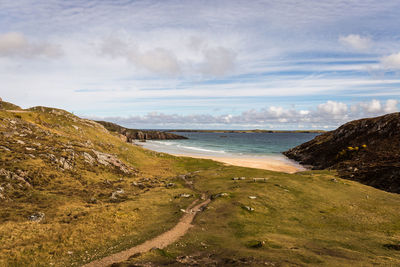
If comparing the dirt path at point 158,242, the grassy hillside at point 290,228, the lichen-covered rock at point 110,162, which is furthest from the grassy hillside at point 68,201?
the grassy hillside at point 290,228

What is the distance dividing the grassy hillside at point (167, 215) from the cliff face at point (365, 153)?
18.1m

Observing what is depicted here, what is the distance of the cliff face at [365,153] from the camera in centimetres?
6132

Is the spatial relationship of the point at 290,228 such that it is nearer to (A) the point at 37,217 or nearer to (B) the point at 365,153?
(A) the point at 37,217

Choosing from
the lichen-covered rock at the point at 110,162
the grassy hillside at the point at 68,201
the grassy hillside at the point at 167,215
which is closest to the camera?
the grassy hillside at the point at 167,215

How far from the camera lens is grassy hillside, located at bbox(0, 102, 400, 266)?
2058cm

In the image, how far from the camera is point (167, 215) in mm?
32969

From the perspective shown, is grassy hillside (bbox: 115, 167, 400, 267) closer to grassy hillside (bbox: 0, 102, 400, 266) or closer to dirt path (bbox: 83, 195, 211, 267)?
grassy hillside (bbox: 0, 102, 400, 266)

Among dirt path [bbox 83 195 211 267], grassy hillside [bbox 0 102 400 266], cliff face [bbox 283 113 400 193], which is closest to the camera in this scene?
dirt path [bbox 83 195 211 267]

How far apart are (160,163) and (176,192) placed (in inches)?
1552

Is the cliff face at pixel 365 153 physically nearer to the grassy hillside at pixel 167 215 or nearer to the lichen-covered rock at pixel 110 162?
the grassy hillside at pixel 167 215

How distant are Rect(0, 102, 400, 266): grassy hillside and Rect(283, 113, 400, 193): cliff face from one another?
18133mm

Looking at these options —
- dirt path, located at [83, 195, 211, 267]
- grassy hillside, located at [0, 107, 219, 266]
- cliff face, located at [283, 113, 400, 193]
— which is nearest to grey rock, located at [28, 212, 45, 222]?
grassy hillside, located at [0, 107, 219, 266]

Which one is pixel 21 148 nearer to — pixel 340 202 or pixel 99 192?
pixel 99 192

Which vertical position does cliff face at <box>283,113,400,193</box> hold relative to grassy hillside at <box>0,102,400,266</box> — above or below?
above
